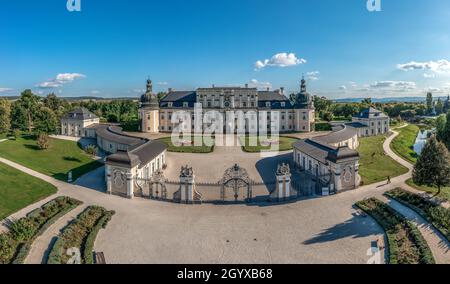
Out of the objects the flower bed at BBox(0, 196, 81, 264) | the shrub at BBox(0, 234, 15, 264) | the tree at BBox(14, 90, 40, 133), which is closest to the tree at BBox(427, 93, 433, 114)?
the flower bed at BBox(0, 196, 81, 264)

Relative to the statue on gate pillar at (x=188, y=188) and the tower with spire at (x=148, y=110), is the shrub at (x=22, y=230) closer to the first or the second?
the statue on gate pillar at (x=188, y=188)

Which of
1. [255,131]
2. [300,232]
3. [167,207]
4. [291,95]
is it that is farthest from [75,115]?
[291,95]

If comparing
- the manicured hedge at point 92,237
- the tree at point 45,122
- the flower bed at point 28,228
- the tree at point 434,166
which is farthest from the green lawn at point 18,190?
the tree at point 434,166

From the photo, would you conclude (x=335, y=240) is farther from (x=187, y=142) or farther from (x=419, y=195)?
(x=187, y=142)

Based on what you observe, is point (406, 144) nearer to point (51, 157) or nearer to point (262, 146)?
point (262, 146)

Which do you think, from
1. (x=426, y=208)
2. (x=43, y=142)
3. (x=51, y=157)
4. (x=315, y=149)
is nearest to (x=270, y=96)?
(x=315, y=149)

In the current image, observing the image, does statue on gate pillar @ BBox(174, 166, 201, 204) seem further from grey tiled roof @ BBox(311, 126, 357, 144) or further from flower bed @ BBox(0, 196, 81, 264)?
grey tiled roof @ BBox(311, 126, 357, 144)
